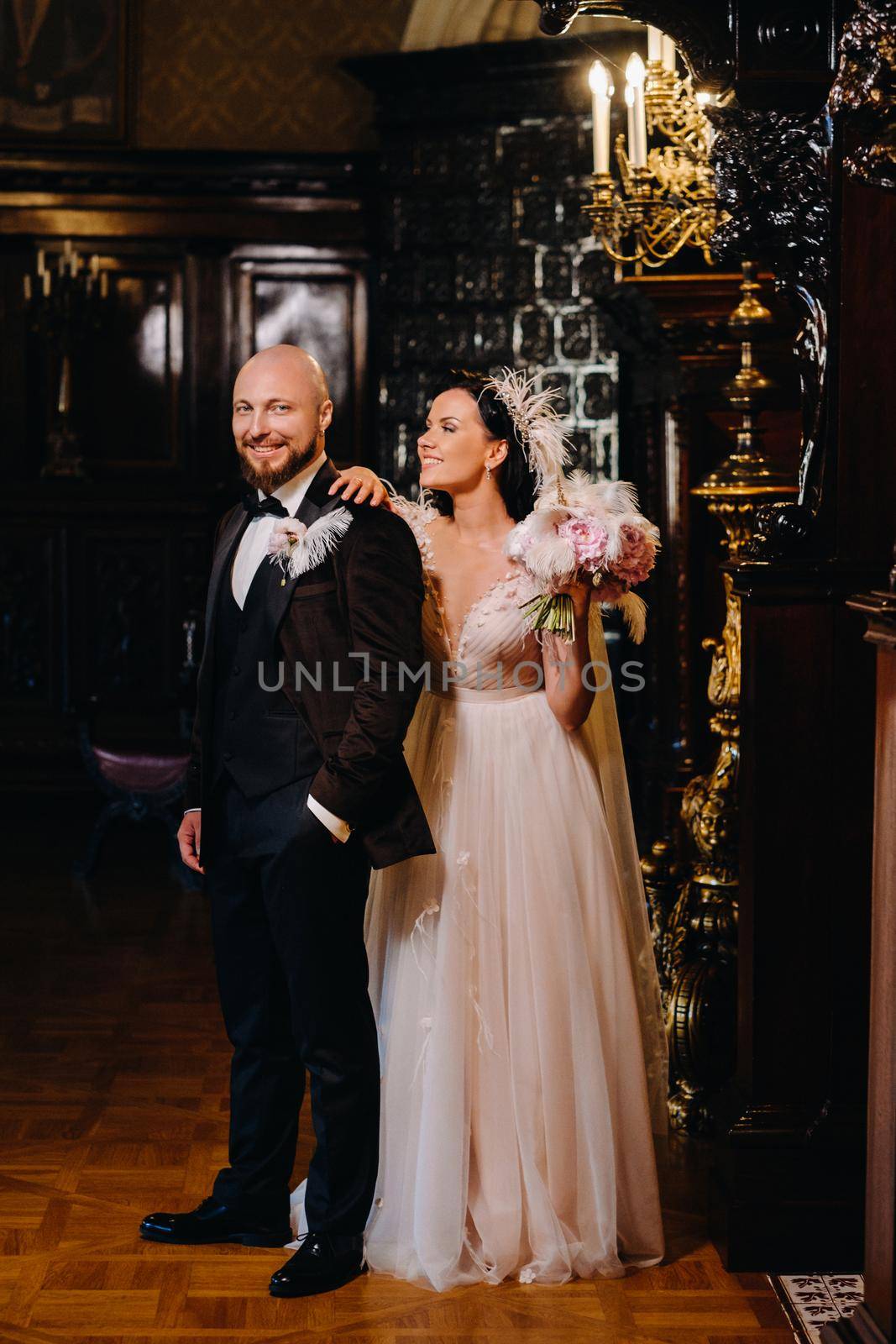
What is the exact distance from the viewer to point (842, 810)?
3.32m

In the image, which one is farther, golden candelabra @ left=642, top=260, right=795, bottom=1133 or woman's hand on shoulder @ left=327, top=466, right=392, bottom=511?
golden candelabra @ left=642, top=260, right=795, bottom=1133

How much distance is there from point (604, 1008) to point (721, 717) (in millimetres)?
1122

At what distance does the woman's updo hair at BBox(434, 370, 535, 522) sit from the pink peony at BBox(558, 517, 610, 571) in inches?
8.9

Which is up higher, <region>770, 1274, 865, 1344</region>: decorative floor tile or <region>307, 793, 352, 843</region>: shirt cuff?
<region>307, 793, 352, 843</region>: shirt cuff

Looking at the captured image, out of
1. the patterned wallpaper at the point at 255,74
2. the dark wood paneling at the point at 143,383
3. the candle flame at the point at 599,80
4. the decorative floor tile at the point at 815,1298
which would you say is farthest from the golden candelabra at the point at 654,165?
the patterned wallpaper at the point at 255,74

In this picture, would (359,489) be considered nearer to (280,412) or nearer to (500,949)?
(280,412)

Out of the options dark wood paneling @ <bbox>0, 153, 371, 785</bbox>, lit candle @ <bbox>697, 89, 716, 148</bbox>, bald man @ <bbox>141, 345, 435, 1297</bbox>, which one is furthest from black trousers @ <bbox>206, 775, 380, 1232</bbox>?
dark wood paneling @ <bbox>0, 153, 371, 785</bbox>

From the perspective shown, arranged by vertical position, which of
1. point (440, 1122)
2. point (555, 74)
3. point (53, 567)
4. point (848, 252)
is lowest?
point (440, 1122)

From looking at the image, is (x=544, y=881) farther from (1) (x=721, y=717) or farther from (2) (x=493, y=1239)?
(1) (x=721, y=717)

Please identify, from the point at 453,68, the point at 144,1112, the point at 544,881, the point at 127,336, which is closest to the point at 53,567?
the point at 127,336

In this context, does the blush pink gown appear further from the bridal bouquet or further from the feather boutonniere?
the feather boutonniere

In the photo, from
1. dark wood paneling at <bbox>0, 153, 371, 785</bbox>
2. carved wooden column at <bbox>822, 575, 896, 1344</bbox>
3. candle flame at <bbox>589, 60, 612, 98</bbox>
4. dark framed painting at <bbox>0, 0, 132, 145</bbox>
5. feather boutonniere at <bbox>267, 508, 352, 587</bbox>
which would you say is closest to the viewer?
carved wooden column at <bbox>822, 575, 896, 1344</bbox>

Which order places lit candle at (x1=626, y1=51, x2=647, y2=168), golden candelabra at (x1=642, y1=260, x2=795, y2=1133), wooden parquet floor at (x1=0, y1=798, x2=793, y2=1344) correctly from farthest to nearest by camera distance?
1. lit candle at (x1=626, y1=51, x2=647, y2=168)
2. golden candelabra at (x1=642, y1=260, x2=795, y2=1133)
3. wooden parquet floor at (x1=0, y1=798, x2=793, y2=1344)

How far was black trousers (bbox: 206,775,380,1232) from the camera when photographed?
3.16m
